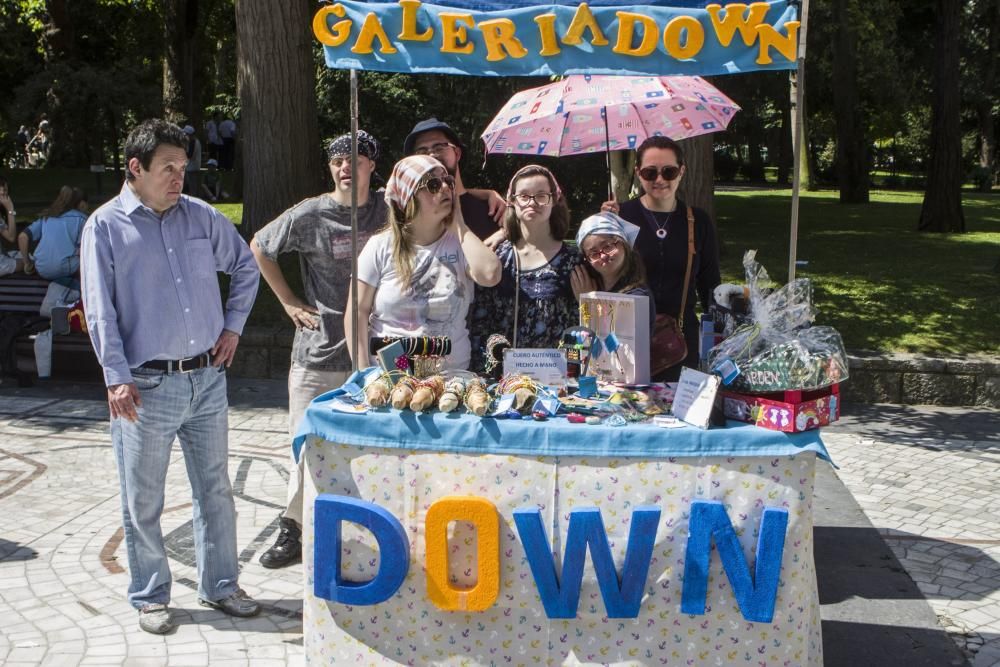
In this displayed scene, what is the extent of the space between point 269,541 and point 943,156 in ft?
48.3

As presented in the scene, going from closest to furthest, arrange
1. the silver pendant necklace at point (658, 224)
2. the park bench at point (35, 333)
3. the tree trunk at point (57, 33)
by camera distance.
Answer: the silver pendant necklace at point (658, 224) < the park bench at point (35, 333) < the tree trunk at point (57, 33)

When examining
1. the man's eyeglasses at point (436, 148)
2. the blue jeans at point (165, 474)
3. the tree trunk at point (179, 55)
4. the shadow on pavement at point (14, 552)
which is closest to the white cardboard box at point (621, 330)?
the man's eyeglasses at point (436, 148)

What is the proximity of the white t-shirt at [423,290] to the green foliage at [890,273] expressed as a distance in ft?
17.4

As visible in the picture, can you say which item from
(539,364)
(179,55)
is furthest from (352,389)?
(179,55)

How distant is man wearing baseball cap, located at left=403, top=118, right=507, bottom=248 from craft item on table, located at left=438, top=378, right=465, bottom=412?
91cm

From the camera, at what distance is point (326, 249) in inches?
185

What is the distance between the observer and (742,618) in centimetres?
350

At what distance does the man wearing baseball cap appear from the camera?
473 centimetres

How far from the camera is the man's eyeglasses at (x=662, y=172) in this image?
15.5 ft

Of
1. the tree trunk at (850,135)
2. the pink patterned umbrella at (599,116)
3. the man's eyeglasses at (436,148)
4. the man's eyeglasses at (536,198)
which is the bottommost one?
the man's eyeglasses at (536,198)

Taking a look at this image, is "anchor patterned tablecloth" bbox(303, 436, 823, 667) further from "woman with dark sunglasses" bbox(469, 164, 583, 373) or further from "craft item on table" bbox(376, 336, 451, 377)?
"woman with dark sunglasses" bbox(469, 164, 583, 373)

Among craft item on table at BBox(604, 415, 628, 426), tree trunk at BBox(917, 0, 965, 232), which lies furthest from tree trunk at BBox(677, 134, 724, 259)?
tree trunk at BBox(917, 0, 965, 232)

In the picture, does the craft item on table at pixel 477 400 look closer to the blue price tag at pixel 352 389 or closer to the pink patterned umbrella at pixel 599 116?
the blue price tag at pixel 352 389

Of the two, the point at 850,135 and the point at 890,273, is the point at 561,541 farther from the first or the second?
the point at 850,135
